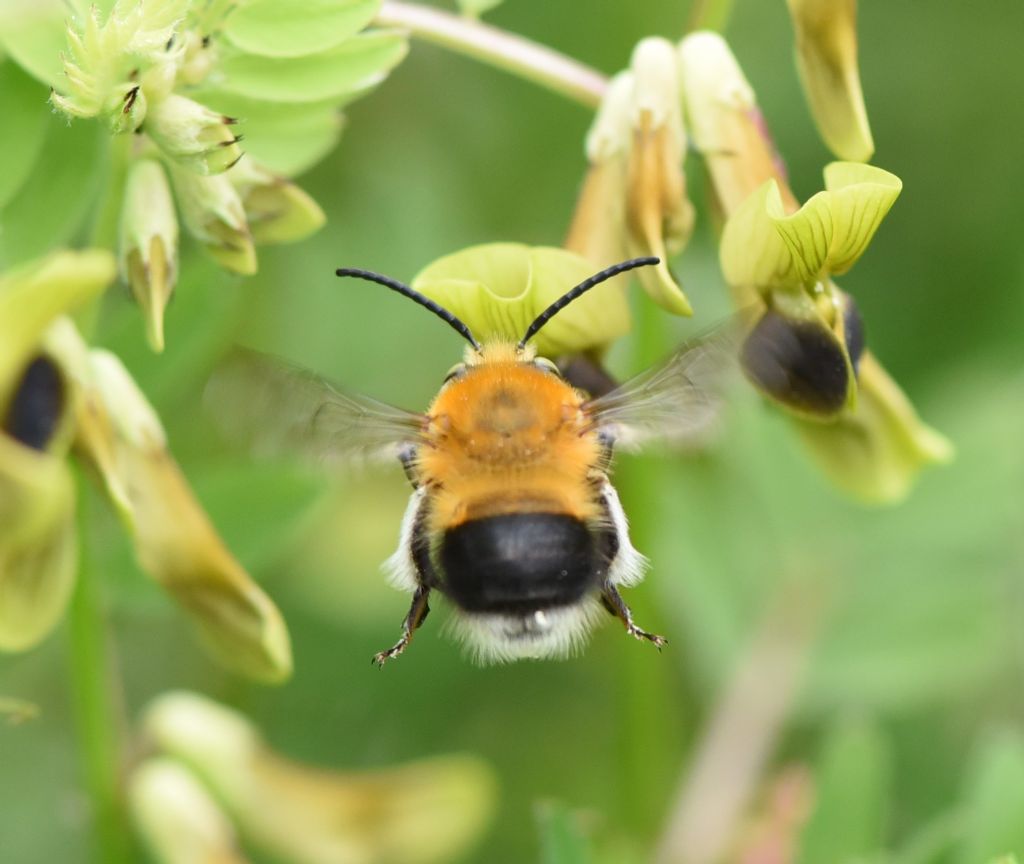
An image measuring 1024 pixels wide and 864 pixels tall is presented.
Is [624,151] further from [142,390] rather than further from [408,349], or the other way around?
[408,349]

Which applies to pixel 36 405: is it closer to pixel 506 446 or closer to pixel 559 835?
pixel 506 446

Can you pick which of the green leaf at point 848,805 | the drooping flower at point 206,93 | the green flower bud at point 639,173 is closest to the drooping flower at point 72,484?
the drooping flower at point 206,93

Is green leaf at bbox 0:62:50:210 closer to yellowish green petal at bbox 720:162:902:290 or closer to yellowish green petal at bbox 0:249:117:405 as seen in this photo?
yellowish green petal at bbox 0:249:117:405

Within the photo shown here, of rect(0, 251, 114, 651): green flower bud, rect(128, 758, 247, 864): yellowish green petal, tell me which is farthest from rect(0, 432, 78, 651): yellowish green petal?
rect(128, 758, 247, 864): yellowish green petal

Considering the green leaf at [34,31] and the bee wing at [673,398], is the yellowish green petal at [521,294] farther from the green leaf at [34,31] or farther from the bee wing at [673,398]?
the green leaf at [34,31]

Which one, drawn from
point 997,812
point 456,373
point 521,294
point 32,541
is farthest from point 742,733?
point 32,541

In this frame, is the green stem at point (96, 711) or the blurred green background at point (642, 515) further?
the blurred green background at point (642, 515)
